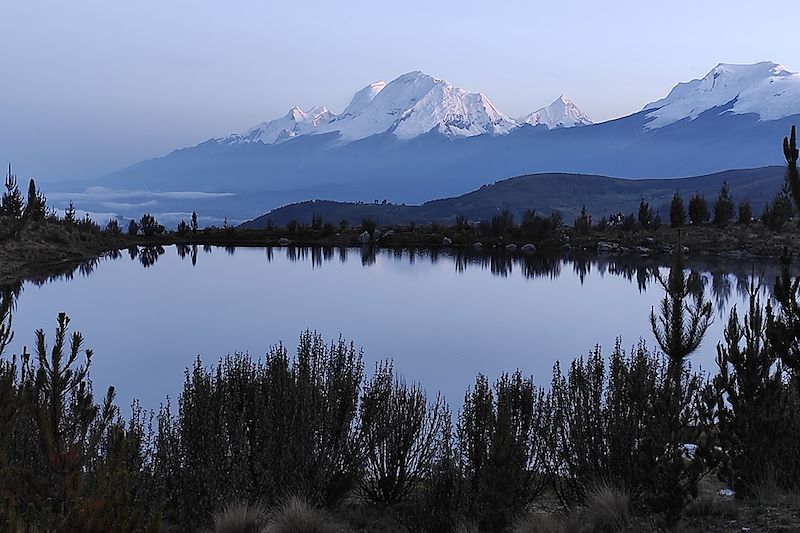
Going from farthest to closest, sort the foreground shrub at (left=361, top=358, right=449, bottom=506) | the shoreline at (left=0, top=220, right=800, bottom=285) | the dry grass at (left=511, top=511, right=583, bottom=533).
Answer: the shoreline at (left=0, top=220, right=800, bottom=285) → the foreground shrub at (left=361, top=358, right=449, bottom=506) → the dry grass at (left=511, top=511, right=583, bottom=533)

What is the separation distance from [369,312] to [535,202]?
158454 millimetres

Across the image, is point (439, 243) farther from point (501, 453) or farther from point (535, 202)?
point (535, 202)

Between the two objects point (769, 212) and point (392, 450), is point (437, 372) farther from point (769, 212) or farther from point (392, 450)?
point (769, 212)

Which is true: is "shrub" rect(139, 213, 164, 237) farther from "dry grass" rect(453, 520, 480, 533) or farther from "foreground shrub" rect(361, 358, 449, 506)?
"dry grass" rect(453, 520, 480, 533)

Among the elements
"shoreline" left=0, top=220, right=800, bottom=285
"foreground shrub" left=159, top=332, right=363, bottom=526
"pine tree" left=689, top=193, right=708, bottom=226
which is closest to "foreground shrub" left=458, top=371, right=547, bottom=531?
"foreground shrub" left=159, top=332, right=363, bottom=526

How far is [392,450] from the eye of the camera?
8.09m

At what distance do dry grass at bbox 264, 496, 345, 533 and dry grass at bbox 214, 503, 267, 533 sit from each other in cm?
10

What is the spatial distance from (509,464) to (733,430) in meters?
2.90

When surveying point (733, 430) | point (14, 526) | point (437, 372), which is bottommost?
point (437, 372)

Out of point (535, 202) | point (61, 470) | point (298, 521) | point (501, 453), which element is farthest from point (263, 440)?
point (535, 202)

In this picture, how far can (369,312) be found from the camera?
25656 mm

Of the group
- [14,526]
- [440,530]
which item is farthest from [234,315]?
[14,526]

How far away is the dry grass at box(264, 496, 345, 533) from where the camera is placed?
655 cm

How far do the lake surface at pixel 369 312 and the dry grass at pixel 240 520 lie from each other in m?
5.10
